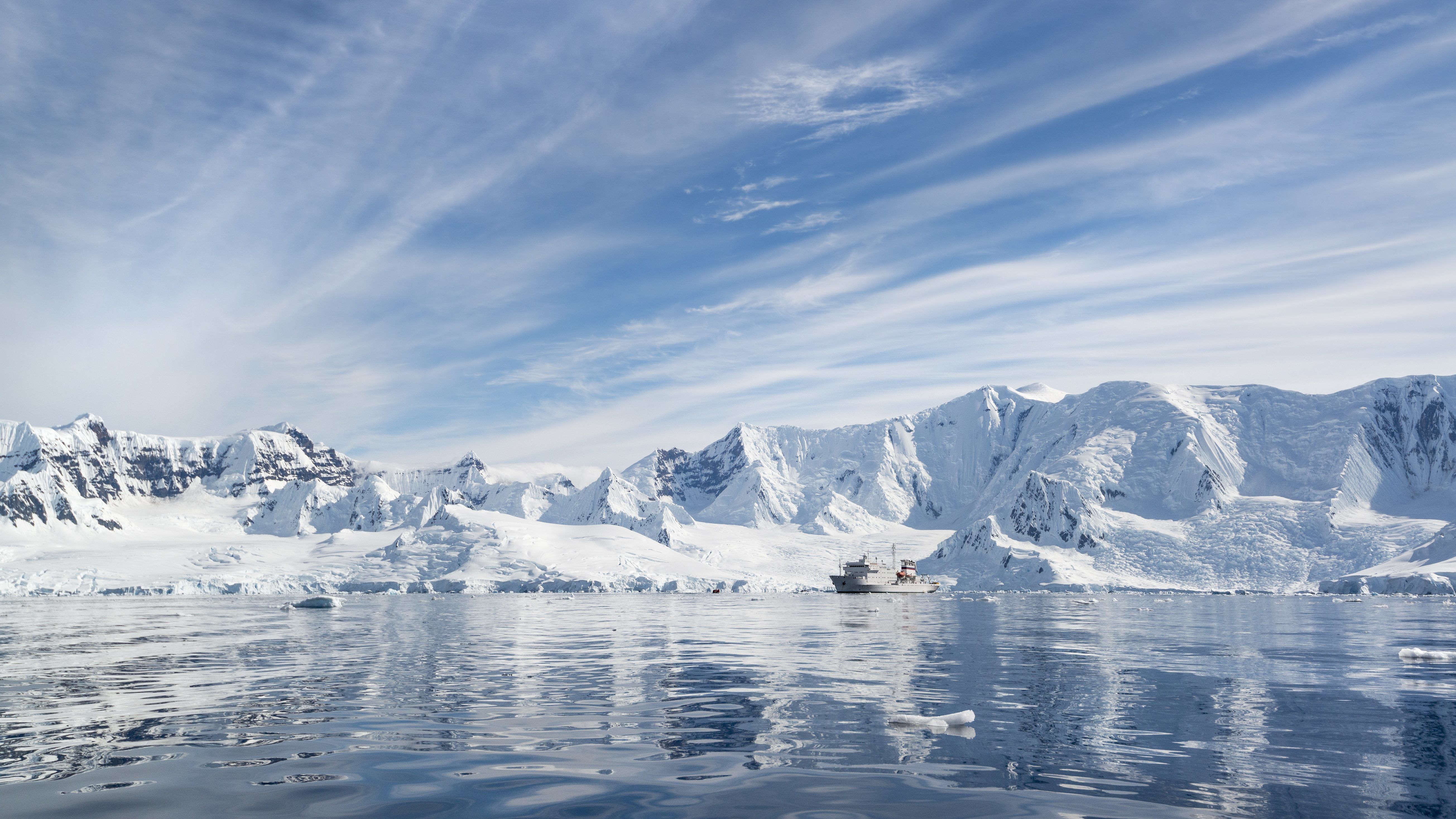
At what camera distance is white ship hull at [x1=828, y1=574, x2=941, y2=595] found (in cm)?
16162

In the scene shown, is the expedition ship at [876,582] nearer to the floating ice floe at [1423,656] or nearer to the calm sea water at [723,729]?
the calm sea water at [723,729]

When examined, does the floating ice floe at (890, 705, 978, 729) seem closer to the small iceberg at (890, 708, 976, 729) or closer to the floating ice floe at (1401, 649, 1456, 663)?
the small iceberg at (890, 708, 976, 729)

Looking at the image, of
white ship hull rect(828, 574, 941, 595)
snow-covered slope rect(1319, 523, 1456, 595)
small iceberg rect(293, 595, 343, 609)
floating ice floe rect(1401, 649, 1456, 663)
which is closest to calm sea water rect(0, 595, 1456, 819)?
floating ice floe rect(1401, 649, 1456, 663)

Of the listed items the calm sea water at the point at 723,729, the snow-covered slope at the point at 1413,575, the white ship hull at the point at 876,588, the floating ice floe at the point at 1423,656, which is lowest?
the white ship hull at the point at 876,588

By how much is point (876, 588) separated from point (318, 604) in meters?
97.8

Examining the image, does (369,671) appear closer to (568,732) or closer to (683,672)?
(683,672)

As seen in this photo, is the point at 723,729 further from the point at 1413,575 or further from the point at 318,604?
the point at 1413,575

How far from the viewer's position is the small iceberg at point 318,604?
9800 cm

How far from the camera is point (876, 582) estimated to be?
163 m

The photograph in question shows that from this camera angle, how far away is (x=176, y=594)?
607 ft

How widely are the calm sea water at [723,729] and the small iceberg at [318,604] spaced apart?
5727 centimetres

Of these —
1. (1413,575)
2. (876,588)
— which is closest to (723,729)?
(876,588)

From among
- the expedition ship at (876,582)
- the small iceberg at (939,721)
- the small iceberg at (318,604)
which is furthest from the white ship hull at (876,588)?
the small iceberg at (939,721)

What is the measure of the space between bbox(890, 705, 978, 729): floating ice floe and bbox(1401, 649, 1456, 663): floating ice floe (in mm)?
25493
